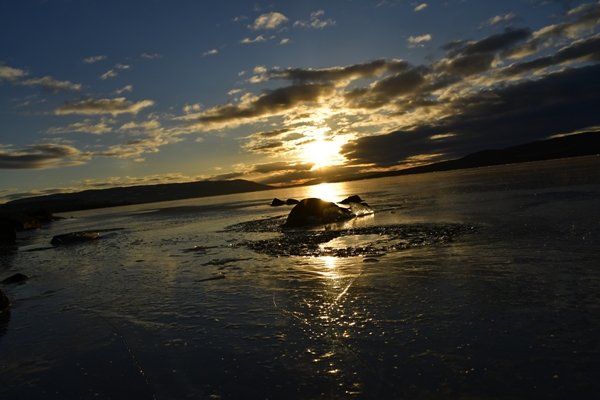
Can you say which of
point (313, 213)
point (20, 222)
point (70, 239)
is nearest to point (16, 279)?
point (70, 239)

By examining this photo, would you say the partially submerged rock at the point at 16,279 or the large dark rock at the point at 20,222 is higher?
the large dark rock at the point at 20,222

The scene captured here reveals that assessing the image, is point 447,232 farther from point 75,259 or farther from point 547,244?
point 75,259

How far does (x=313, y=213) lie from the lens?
23.4 meters

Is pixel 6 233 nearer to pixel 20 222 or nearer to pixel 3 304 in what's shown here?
pixel 20 222

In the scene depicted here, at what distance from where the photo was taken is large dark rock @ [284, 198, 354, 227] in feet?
74.0

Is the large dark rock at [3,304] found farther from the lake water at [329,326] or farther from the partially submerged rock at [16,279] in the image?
the partially submerged rock at [16,279]

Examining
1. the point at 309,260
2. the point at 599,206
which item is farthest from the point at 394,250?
the point at 599,206

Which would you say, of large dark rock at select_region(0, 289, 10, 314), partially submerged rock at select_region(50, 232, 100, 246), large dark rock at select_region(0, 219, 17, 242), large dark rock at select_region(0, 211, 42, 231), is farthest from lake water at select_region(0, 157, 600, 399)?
large dark rock at select_region(0, 211, 42, 231)

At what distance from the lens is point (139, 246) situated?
734 inches

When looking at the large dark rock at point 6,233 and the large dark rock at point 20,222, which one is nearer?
the large dark rock at point 6,233

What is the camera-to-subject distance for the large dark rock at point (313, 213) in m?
22.6

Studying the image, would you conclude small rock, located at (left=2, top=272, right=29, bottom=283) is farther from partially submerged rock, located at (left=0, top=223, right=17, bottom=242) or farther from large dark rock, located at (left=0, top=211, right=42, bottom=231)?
large dark rock, located at (left=0, top=211, right=42, bottom=231)

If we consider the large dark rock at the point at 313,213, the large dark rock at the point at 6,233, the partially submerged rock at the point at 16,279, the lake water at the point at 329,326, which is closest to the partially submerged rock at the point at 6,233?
the large dark rock at the point at 6,233

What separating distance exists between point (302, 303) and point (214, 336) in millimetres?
1939
